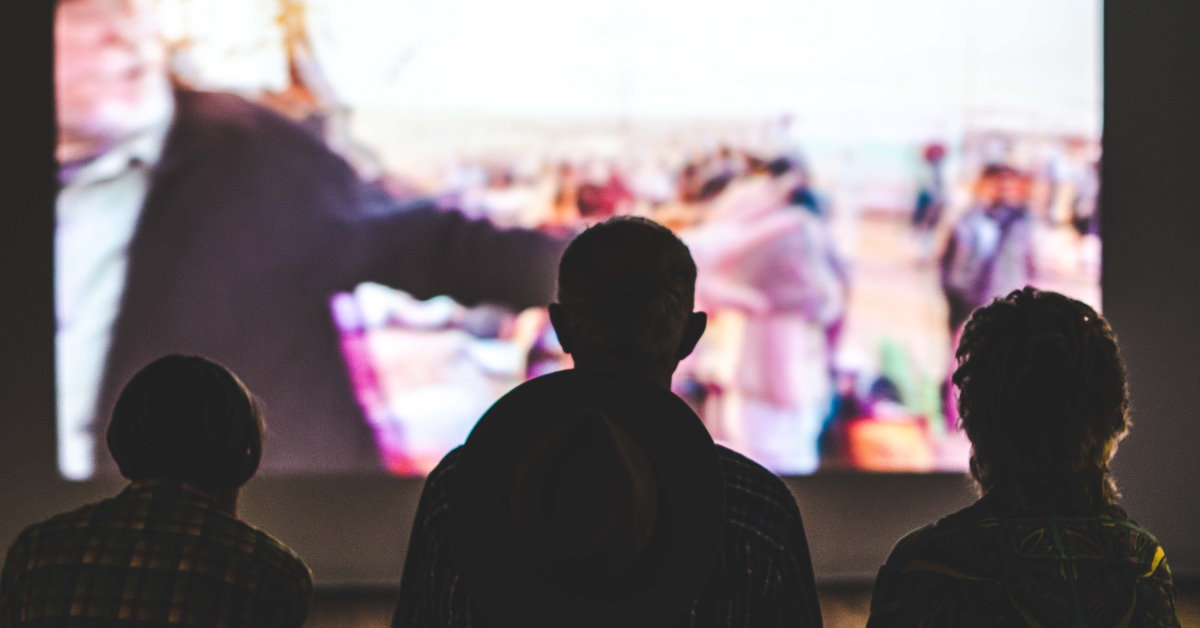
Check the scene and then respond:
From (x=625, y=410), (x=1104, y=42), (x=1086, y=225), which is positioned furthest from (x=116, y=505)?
(x=1104, y=42)

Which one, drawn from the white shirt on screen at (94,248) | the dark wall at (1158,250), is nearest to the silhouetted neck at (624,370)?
the white shirt on screen at (94,248)

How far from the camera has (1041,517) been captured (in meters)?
1.32

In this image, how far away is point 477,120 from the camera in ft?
13.9

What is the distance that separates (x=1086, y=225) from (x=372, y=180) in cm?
262

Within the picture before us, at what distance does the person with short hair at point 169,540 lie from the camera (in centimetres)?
147

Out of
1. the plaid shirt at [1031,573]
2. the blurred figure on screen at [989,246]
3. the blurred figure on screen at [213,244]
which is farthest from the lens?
the blurred figure on screen at [989,246]

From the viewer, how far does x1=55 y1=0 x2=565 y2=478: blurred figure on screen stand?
415cm

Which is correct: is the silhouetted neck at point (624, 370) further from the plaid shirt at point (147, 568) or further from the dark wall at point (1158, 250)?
the dark wall at point (1158, 250)

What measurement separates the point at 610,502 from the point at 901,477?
3.77m

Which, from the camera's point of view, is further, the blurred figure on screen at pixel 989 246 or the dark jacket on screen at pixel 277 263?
the blurred figure on screen at pixel 989 246

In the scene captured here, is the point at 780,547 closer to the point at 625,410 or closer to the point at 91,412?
the point at 625,410

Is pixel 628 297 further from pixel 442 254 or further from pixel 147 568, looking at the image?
pixel 442 254

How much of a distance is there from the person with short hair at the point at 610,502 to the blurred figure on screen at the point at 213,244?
123 inches

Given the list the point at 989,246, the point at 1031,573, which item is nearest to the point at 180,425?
the point at 1031,573
